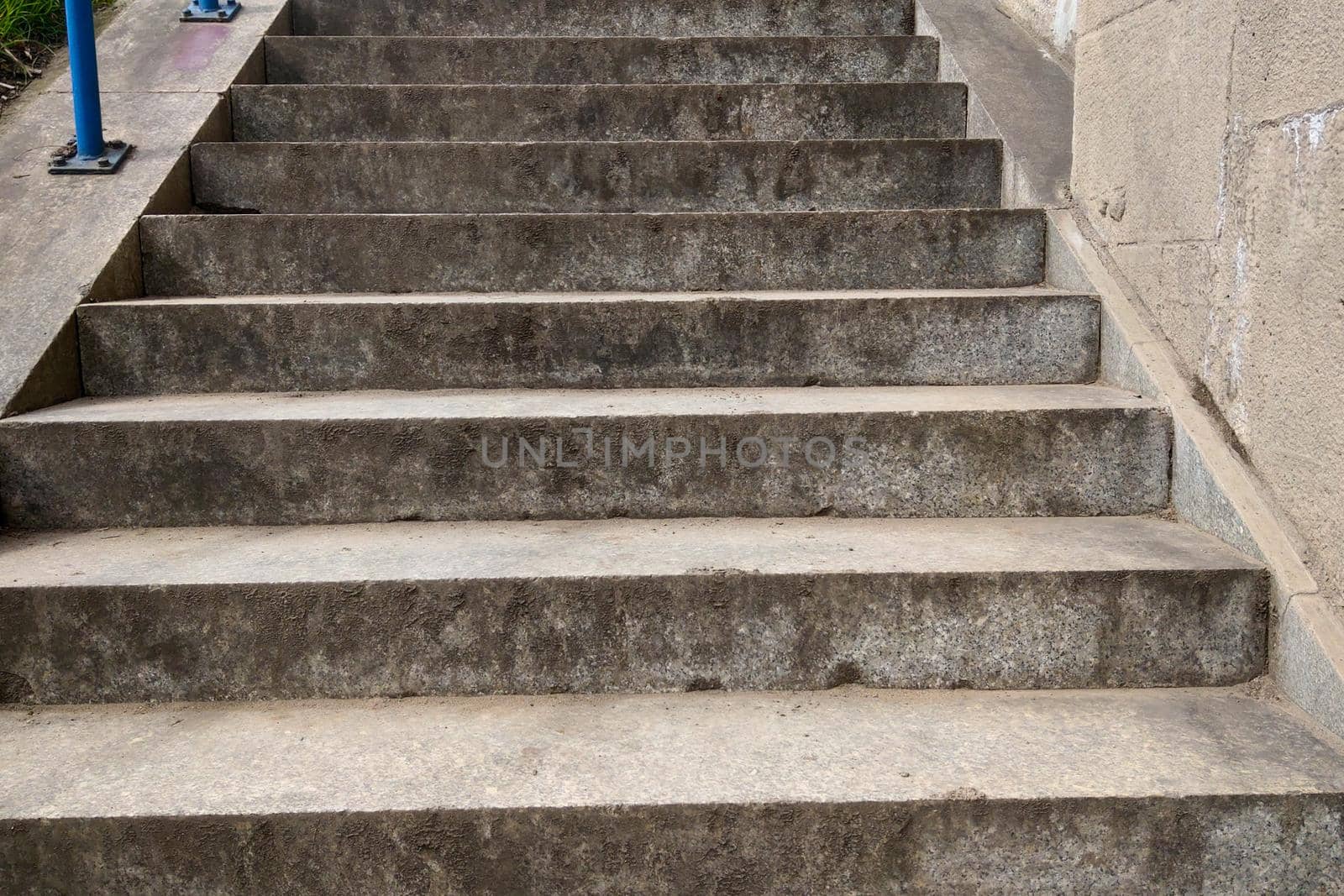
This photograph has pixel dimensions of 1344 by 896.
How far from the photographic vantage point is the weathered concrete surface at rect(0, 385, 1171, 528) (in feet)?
7.25

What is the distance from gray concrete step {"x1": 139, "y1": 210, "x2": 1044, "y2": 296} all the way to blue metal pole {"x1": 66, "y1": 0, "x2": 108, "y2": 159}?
18.7 inches

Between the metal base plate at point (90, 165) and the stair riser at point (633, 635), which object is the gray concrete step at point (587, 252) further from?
the stair riser at point (633, 635)

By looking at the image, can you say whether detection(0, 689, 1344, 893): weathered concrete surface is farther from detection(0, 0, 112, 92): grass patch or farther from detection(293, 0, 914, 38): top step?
detection(293, 0, 914, 38): top step

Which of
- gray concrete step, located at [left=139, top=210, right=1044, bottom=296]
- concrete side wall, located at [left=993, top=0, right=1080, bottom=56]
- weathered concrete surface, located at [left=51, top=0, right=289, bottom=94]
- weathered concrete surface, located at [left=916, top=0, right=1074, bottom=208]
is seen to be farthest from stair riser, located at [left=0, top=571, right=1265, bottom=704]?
concrete side wall, located at [left=993, top=0, right=1080, bottom=56]

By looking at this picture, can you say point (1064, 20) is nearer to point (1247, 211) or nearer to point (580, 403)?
point (1247, 211)

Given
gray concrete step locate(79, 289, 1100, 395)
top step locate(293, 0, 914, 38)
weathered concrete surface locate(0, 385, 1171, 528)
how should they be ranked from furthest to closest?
top step locate(293, 0, 914, 38) → gray concrete step locate(79, 289, 1100, 395) → weathered concrete surface locate(0, 385, 1171, 528)

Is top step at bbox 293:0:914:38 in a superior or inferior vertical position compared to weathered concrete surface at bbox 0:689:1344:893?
superior

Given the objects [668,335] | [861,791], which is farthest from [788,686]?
[668,335]

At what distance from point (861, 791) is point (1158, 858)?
1.65 ft

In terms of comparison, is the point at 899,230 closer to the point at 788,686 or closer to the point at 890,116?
the point at 890,116

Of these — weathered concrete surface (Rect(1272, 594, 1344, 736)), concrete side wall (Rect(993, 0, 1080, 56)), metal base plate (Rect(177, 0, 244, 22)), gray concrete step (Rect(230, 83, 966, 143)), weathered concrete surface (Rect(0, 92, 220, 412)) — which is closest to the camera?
weathered concrete surface (Rect(1272, 594, 1344, 736))

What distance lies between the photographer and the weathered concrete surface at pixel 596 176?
3.13 meters

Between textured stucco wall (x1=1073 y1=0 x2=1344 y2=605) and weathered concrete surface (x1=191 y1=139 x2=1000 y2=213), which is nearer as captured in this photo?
textured stucco wall (x1=1073 y1=0 x2=1344 y2=605)

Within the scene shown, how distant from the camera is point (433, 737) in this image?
177 cm
